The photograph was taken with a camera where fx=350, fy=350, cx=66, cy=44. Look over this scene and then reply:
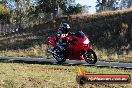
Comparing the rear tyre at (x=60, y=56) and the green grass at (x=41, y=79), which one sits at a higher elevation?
the rear tyre at (x=60, y=56)

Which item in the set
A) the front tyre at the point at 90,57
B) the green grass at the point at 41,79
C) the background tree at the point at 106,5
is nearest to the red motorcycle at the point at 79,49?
the front tyre at the point at 90,57

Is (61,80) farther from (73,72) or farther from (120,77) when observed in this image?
(120,77)

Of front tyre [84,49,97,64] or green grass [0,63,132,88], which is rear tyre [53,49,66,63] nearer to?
front tyre [84,49,97,64]

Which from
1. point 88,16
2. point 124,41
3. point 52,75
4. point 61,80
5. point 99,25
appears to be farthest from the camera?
point 88,16

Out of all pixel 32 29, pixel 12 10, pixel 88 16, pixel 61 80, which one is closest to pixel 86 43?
pixel 61 80

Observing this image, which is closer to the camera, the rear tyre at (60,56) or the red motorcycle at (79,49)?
the red motorcycle at (79,49)

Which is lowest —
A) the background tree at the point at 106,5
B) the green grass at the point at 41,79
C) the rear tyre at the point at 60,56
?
the background tree at the point at 106,5

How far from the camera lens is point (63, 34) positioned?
8.36 meters

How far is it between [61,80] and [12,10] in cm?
8659

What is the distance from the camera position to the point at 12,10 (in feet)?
328

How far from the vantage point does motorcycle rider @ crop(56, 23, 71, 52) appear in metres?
8.16

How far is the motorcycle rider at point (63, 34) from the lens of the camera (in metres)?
8.16

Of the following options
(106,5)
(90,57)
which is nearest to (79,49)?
(90,57)

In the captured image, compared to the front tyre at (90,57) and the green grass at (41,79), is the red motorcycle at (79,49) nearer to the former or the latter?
the front tyre at (90,57)
